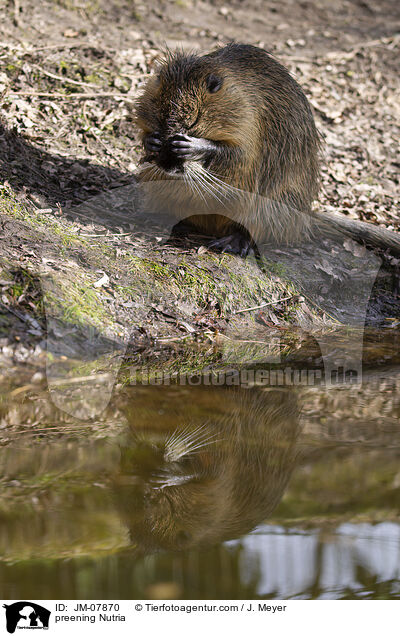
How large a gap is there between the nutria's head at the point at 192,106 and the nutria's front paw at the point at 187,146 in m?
0.04

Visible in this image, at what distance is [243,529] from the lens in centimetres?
168

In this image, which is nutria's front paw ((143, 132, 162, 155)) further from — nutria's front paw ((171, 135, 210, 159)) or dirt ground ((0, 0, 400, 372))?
dirt ground ((0, 0, 400, 372))

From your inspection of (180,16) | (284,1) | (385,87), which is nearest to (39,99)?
(180,16)

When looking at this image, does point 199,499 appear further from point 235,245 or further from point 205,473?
point 235,245

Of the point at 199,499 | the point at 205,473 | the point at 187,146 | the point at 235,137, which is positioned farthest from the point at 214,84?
the point at 199,499

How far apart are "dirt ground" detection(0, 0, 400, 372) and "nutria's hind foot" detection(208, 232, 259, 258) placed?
25 centimetres

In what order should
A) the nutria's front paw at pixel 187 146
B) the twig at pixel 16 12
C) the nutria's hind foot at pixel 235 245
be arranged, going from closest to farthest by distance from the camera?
the nutria's front paw at pixel 187 146, the nutria's hind foot at pixel 235 245, the twig at pixel 16 12

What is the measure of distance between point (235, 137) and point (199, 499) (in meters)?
2.79

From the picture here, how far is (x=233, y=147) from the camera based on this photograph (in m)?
4.02

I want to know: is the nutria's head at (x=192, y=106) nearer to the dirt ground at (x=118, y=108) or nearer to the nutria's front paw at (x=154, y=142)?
the nutria's front paw at (x=154, y=142)

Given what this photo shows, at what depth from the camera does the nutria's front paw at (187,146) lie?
12.2 ft

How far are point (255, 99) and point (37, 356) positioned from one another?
2346mm
